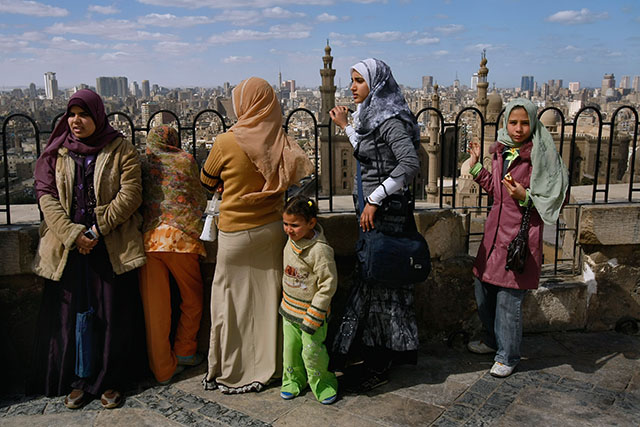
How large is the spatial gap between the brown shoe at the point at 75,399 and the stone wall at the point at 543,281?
92 cm

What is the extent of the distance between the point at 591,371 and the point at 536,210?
1.18 metres

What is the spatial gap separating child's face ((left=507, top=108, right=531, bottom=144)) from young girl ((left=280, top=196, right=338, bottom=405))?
1314 mm

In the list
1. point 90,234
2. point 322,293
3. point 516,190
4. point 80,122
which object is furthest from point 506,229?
point 80,122

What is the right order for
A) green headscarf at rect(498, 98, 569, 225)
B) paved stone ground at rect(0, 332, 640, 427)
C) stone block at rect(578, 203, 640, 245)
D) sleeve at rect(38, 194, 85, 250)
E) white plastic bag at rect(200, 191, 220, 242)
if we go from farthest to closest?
stone block at rect(578, 203, 640, 245) < white plastic bag at rect(200, 191, 220, 242) < green headscarf at rect(498, 98, 569, 225) < sleeve at rect(38, 194, 85, 250) < paved stone ground at rect(0, 332, 640, 427)

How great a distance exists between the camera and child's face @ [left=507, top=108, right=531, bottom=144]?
Result: 348 cm

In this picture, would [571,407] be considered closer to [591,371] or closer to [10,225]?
[591,371]

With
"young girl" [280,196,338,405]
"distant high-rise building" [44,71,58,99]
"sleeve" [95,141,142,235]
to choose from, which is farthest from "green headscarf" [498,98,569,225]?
"distant high-rise building" [44,71,58,99]

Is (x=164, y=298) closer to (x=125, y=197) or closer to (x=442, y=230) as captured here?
(x=125, y=197)

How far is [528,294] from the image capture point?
14.4 ft

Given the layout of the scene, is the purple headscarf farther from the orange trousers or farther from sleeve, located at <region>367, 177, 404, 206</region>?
sleeve, located at <region>367, 177, 404, 206</region>

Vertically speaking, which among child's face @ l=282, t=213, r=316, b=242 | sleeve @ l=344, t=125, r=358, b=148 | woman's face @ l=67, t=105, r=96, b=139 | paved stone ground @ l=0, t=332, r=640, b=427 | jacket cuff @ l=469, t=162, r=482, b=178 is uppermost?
woman's face @ l=67, t=105, r=96, b=139

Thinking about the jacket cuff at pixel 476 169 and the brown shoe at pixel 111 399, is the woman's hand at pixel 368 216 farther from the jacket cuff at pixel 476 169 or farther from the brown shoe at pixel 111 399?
the brown shoe at pixel 111 399

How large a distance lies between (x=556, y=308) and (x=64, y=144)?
3.66 meters

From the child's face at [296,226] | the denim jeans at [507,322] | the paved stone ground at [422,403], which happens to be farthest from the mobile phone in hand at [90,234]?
the denim jeans at [507,322]
